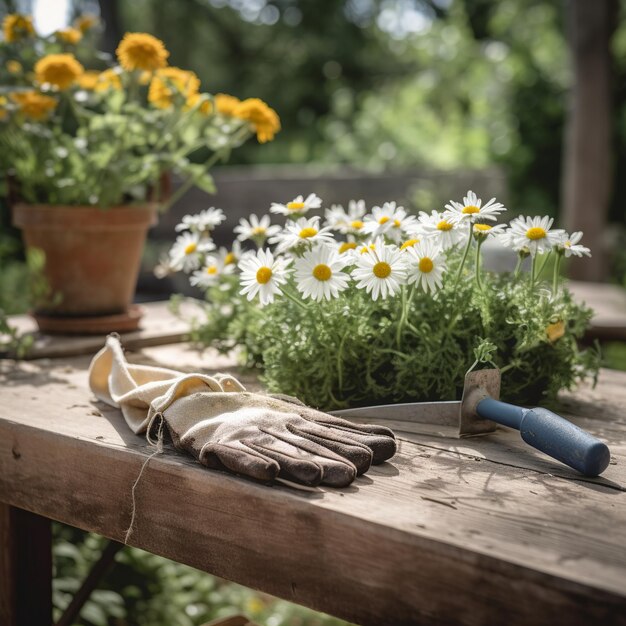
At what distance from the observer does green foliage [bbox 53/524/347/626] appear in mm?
2143

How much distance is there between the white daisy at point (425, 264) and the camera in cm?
112

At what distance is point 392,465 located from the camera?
1.02 m

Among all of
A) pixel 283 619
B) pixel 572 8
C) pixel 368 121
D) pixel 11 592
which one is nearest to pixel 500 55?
pixel 368 121

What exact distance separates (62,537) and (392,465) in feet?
5.65

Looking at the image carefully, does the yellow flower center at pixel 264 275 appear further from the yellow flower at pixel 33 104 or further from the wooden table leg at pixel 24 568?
the yellow flower at pixel 33 104

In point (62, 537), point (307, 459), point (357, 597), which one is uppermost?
point (307, 459)

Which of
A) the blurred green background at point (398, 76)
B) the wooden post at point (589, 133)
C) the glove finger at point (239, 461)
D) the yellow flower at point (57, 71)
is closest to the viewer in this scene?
the glove finger at point (239, 461)

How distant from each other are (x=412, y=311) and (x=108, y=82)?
108cm

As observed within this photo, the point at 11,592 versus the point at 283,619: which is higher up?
the point at 11,592

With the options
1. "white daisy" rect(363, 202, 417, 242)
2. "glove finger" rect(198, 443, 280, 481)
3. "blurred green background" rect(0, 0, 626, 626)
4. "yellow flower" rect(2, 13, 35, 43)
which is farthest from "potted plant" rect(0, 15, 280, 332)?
"blurred green background" rect(0, 0, 626, 626)

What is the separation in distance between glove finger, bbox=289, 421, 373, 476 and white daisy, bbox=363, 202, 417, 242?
394 millimetres

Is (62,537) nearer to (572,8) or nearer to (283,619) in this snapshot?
(283,619)

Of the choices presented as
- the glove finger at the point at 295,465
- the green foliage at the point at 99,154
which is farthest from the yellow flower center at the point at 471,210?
the green foliage at the point at 99,154

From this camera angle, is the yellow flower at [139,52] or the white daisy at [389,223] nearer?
the white daisy at [389,223]
